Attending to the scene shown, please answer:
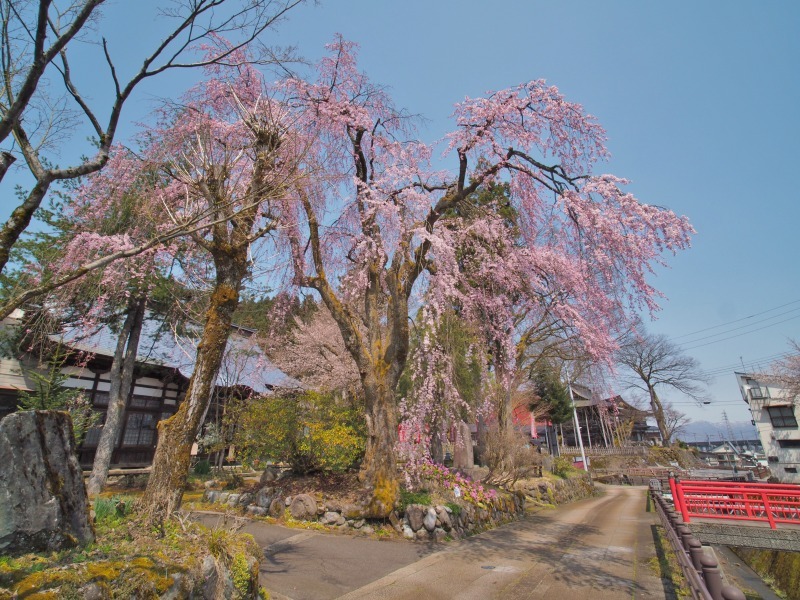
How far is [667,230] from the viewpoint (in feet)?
22.8

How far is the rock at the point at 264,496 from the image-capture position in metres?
9.98

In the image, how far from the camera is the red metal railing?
952 centimetres

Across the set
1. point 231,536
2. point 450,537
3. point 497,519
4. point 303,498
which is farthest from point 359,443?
point 231,536

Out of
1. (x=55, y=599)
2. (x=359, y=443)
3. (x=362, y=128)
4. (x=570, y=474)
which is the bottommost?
(x=570, y=474)

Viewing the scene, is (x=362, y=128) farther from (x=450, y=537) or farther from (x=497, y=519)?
(x=497, y=519)

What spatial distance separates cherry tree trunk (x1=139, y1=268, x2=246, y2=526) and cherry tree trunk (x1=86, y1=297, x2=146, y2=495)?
923 centimetres

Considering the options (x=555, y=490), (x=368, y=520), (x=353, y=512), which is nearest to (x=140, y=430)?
(x=353, y=512)

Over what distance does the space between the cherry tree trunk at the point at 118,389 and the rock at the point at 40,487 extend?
421 inches

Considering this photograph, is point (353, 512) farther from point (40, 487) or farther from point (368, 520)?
point (40, 487)

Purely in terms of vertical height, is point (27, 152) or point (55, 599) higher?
point (27, 152)

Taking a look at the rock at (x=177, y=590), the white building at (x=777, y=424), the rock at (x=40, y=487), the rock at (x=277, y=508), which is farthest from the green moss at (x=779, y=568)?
the white building at (x=777, y=424)

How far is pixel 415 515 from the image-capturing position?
871 cm

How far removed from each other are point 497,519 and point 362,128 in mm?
11492

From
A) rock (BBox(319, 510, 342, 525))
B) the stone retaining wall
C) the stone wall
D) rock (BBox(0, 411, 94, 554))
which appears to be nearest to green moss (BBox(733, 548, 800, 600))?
the stone wall
